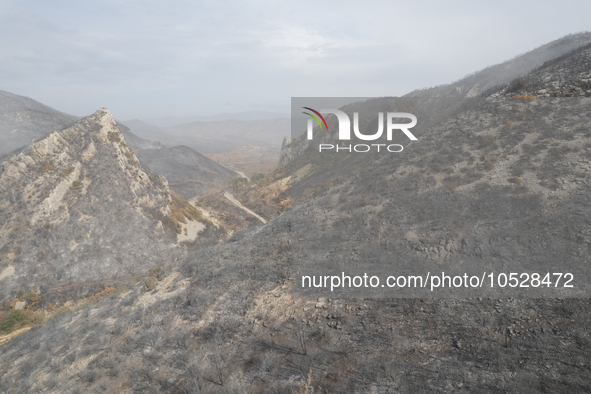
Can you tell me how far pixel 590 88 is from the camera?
17172mm

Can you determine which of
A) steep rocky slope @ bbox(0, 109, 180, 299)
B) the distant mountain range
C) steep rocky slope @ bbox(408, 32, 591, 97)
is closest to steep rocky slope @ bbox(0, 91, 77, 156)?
the distant mountain range

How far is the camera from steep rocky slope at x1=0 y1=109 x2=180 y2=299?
25016 millimetres

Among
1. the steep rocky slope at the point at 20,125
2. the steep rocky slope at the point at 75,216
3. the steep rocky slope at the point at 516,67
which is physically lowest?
the steep rocky slope at the point at 75,216

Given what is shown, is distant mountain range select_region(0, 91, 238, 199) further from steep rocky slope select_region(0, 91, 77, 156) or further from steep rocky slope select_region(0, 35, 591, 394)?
steep rocky slope select_region(0, 35, 591, 394)

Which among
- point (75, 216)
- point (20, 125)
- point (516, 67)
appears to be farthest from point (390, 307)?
point (20, 125)

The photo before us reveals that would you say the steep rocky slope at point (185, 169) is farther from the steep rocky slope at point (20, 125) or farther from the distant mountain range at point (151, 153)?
the steep rocky slope at point (20, 125)

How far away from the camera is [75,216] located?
28.1 metres

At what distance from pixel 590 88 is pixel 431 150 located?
9.64m

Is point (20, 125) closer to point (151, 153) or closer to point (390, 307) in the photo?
point (151, 153)

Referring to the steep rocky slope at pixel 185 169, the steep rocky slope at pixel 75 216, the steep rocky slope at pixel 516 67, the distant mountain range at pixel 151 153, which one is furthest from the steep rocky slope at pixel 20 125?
the steep rocky slope at pixel 516 67

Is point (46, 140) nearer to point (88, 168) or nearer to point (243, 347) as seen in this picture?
point (88, 168)

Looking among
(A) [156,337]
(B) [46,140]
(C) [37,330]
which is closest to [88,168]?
(B) [46,140]

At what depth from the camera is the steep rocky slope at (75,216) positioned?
25.0 metres

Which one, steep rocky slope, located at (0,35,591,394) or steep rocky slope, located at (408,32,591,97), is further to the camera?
steep rocky slope, located at (408,32,591,97)
